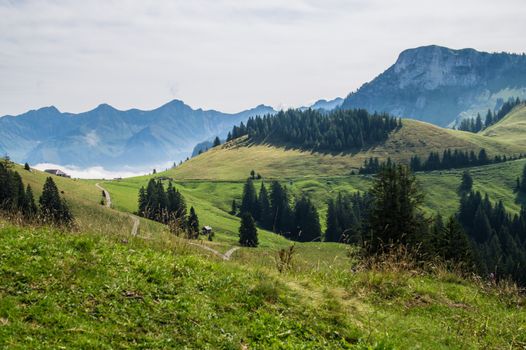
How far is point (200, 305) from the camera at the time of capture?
9.16 meters

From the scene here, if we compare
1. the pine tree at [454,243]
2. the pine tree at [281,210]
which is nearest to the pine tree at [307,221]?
the pine tree at [281,210]

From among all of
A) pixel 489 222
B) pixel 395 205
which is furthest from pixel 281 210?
pixel 395 205

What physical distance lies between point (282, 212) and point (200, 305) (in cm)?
15038

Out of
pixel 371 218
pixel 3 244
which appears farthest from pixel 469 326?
pixel 371 218

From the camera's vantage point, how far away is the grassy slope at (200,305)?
7.68 m

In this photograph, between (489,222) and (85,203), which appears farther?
(489,222)

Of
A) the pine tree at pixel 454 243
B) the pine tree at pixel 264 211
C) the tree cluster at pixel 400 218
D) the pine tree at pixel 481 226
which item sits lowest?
the pine tree at pixel 481 226

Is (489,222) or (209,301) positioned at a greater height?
(209,301)

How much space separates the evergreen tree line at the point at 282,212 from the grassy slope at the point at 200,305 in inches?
5014

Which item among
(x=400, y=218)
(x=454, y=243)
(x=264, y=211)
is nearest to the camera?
(x=400, y=218)

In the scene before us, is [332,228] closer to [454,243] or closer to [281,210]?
[281,210]

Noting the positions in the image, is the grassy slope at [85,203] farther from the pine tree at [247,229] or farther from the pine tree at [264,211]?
the pine tree at [264,211]

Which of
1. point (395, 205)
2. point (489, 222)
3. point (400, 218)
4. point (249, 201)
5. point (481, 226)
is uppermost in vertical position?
point (395, 205)

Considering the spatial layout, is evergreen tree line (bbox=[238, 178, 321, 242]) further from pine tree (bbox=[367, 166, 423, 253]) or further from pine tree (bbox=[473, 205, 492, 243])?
pine tree (bbox=[367, 166, 423, 253])
